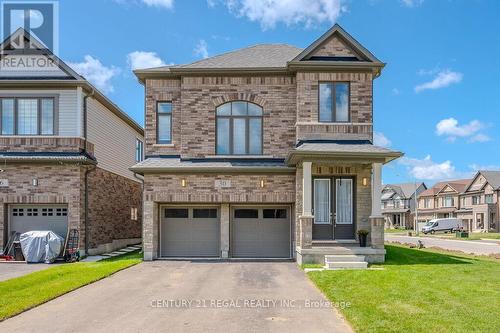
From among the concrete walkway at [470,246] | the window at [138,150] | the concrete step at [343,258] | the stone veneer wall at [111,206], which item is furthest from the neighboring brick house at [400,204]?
the concrete step at [343,258]

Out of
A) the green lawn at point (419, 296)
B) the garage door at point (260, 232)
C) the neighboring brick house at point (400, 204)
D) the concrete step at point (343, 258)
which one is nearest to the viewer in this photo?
the green lawn at point (419, 296)

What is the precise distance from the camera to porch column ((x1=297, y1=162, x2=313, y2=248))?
14.0 m

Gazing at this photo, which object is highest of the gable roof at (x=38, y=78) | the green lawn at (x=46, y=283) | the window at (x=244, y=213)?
the gable roof at (x=38, y=78)

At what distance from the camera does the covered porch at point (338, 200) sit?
1394 cm

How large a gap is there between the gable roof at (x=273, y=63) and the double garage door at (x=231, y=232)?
536cm

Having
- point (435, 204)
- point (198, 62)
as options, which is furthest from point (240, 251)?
point (435, 204)

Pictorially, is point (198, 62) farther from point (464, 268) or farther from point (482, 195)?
point (482, 195)

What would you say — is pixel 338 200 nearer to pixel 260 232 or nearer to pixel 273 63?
pixel 260 232

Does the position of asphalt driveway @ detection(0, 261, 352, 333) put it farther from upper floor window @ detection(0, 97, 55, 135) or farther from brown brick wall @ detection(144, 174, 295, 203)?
upper floor window @ detection(0, 97, 55, 135)

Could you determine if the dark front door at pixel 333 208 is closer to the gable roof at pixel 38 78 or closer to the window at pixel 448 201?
the gable roof at pixel 38 78

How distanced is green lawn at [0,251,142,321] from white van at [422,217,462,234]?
43518 mm

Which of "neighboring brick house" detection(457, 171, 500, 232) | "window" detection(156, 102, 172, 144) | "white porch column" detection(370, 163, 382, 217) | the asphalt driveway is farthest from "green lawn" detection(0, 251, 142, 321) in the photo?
"neighboring brick house" detection(457, 171, 500, 232)

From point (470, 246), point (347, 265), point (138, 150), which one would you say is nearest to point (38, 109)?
point (138, 150)

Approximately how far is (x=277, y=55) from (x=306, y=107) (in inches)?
135
